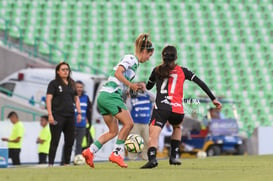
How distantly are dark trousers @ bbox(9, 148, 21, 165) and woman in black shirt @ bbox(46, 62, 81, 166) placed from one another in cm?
556

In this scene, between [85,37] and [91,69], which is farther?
[85,37]

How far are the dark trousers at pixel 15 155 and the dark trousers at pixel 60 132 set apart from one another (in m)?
5.56

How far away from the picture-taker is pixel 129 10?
110 feet

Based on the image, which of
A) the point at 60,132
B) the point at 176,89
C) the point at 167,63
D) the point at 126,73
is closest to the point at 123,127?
the point at 126,73

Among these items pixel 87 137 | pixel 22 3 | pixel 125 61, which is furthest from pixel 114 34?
pixel 125 61

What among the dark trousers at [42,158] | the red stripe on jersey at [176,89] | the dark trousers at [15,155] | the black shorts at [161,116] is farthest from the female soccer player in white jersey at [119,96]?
the dark trousers at [15,155]

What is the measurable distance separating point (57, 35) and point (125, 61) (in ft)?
70.2

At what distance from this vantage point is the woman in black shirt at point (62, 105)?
44.2 ft

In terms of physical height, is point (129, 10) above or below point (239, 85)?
above

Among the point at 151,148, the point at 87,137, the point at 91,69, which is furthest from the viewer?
the point at 91,69

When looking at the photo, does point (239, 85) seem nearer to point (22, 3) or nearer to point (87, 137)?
point (22, 3)

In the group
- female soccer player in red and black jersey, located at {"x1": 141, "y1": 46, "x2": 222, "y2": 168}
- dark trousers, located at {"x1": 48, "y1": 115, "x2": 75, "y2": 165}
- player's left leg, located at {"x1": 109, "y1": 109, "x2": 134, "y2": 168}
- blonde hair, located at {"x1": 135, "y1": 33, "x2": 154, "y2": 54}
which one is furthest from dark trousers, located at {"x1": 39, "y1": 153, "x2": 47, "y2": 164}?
blonde hair, located at {"x1": 135, "y1": 33, "x2": 154, "y2": 54}

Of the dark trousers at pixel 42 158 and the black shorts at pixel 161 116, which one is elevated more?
the black shorts at pixel 161 116

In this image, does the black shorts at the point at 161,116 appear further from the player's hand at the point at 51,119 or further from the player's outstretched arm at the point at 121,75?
the player's hand at the point at 51,119
